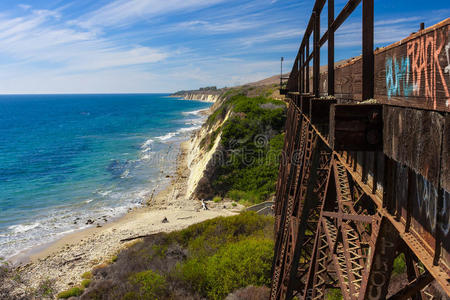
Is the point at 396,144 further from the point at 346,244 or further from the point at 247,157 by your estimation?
the point at 247,157

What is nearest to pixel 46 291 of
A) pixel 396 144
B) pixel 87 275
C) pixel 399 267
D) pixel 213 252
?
pixel 87 275

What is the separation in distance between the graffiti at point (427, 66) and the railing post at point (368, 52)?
0.77m

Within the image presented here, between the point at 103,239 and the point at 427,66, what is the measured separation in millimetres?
26377

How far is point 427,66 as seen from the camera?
156 centimetres

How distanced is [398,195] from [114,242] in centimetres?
2453

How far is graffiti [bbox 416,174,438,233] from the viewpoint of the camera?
179 cm

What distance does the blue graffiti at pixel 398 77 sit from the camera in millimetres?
1825

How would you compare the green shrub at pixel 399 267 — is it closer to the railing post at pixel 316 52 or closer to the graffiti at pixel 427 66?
the railing post at pixel 316 52

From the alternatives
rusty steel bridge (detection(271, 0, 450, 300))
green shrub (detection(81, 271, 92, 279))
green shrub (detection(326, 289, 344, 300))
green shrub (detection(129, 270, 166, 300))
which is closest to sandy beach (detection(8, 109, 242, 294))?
green shrub (detection(81, 271, 92, 279))

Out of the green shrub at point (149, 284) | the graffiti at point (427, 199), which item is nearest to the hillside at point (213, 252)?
the green shrub at point (149, 284)

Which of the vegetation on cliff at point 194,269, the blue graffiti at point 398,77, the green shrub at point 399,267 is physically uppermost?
the blue graffiti at point 398,77

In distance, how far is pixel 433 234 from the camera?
72.7 inches

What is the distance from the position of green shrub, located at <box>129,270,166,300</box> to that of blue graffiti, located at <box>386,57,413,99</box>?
1354 cm

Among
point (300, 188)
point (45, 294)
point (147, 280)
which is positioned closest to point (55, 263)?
point (45, 294)
